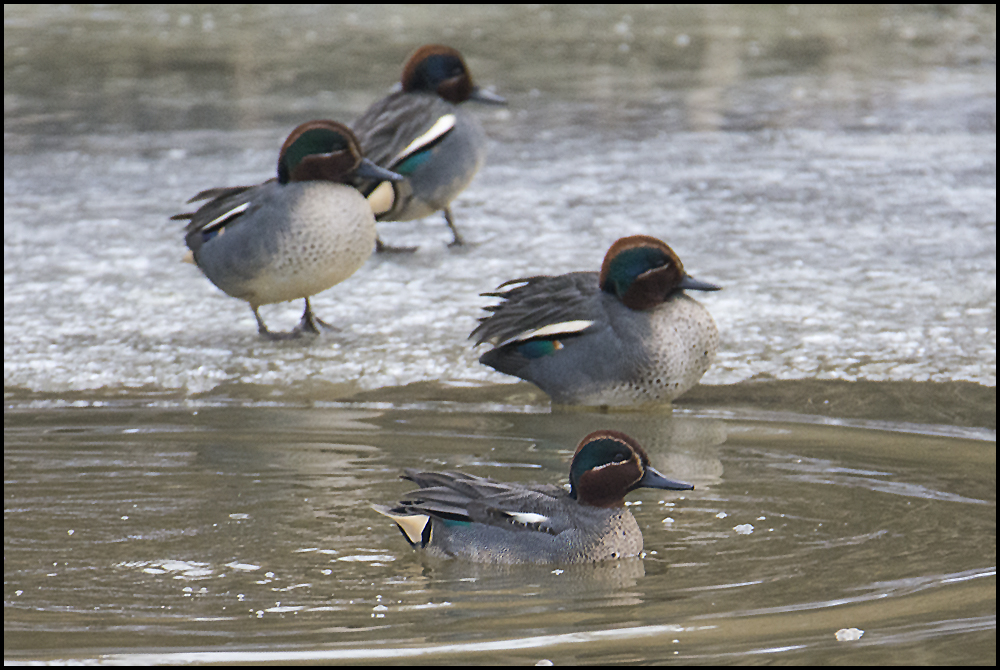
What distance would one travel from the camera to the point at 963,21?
53.8 feet

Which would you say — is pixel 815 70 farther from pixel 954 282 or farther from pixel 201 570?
pixel 201 570

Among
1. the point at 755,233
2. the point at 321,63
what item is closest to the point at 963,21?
the point at 321,63

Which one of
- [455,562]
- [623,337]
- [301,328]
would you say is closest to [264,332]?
[301,328]

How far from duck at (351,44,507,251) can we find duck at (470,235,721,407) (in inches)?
80.6

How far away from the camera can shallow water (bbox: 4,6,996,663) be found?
360 cm

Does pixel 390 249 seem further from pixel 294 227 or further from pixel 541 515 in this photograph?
pixel 541 515

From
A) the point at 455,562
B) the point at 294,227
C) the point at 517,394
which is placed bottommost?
the point at 517,394

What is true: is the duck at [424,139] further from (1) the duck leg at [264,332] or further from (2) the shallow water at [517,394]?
(1) the duck leg at [264,332]

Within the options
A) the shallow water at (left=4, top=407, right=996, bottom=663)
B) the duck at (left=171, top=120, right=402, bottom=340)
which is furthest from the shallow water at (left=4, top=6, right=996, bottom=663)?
the duck at (left=171, top=120, right=402, bottom=340)

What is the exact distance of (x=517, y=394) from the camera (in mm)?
5887

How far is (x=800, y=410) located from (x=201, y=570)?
257 centimetres

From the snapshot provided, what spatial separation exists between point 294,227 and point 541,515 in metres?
2.58

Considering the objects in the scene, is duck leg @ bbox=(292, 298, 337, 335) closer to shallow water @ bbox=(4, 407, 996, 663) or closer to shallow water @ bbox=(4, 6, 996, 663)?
shallow water @ bbox=(4, 6, 996, 663)

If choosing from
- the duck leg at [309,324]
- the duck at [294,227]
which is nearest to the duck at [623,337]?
the duck at [294,227]
